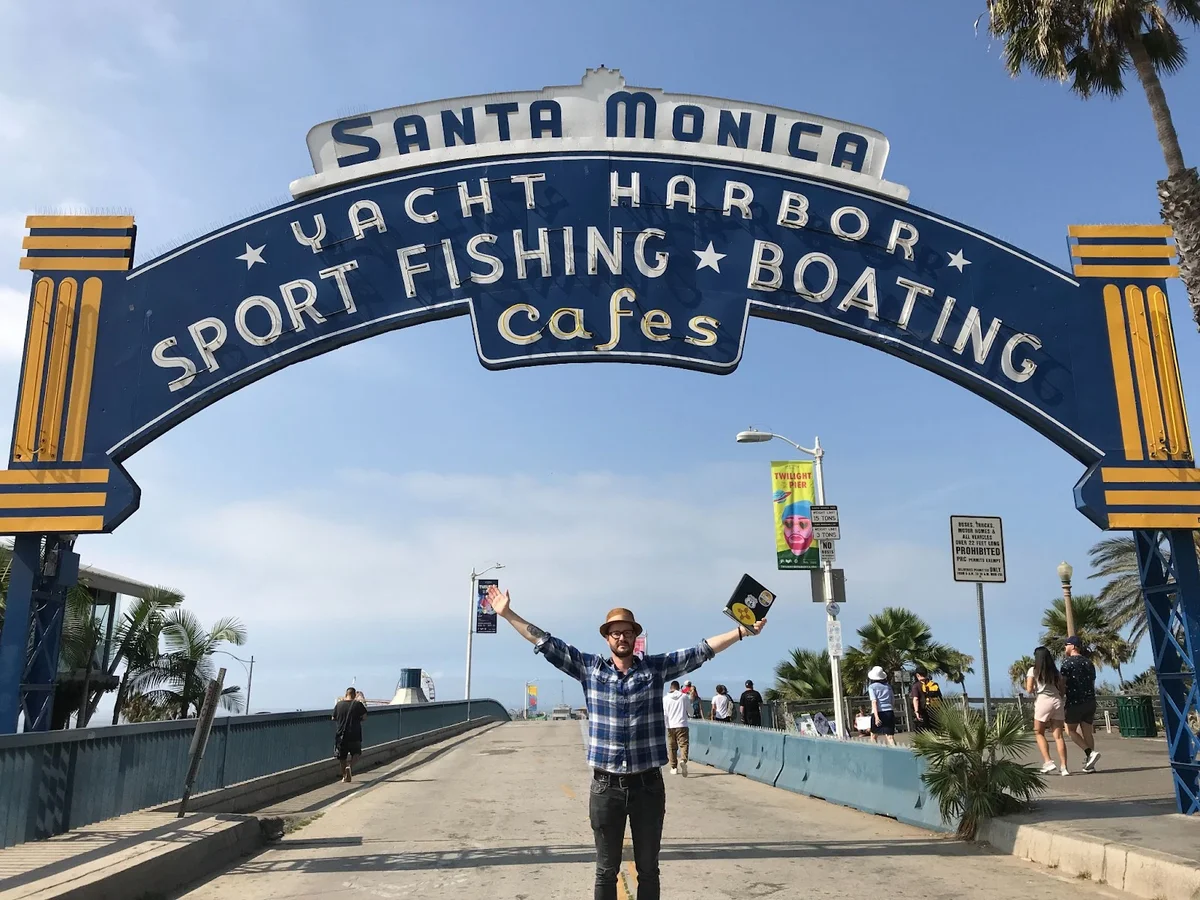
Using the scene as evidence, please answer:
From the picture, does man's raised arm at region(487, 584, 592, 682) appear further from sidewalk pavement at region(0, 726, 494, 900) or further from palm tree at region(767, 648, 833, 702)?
palm tree at region(767, 648, 833, 702)

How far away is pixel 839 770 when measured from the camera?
1348 centimetres

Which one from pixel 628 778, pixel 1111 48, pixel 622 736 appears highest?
pixel 1111 48

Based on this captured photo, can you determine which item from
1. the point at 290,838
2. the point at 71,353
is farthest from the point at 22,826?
the point at 71,353

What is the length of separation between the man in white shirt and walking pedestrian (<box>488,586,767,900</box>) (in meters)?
11.1

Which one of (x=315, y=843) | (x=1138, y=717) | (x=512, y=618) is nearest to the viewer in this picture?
(x=512, y=618)

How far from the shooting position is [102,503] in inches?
398

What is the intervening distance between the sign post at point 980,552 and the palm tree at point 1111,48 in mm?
5865

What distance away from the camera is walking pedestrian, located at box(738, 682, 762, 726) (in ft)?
83.1

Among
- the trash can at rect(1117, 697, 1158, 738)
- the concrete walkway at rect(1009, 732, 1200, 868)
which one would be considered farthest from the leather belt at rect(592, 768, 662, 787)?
the trash can at rect(1117, 697, 1158, 738)

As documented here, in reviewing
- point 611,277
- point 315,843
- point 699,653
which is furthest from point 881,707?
point 699,653

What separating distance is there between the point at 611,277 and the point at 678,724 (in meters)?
9.33

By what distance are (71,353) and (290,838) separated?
5784 mm

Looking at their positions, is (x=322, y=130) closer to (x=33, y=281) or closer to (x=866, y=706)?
(x=33, y=281)

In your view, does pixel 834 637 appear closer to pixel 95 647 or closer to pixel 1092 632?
pixel 95 647
